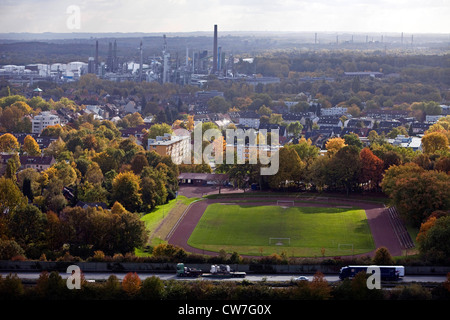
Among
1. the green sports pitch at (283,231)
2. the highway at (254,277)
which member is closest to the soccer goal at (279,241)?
the green sports pitch at (283,231)

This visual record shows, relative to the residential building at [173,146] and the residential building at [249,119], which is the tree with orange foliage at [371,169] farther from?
the residential building at [249,119]

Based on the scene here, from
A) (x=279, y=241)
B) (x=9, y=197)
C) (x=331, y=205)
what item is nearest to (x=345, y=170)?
(x=331, y=205)

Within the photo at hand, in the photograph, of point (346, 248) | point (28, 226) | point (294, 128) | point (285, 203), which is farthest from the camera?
point (294, 128)

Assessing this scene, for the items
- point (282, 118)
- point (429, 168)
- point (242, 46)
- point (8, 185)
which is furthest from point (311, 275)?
point (242, 46)

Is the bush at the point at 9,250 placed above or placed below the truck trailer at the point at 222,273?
above

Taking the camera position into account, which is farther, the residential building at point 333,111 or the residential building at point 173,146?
the residential building at point 333,111

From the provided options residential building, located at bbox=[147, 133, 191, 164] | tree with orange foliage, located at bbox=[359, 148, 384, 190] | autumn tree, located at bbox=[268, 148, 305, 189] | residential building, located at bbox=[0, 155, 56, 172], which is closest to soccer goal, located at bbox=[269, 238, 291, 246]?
autumn tree, located at bbox=[268, 148, 305, 189]

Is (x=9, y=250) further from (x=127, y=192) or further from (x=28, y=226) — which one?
(x=127, y=192)
